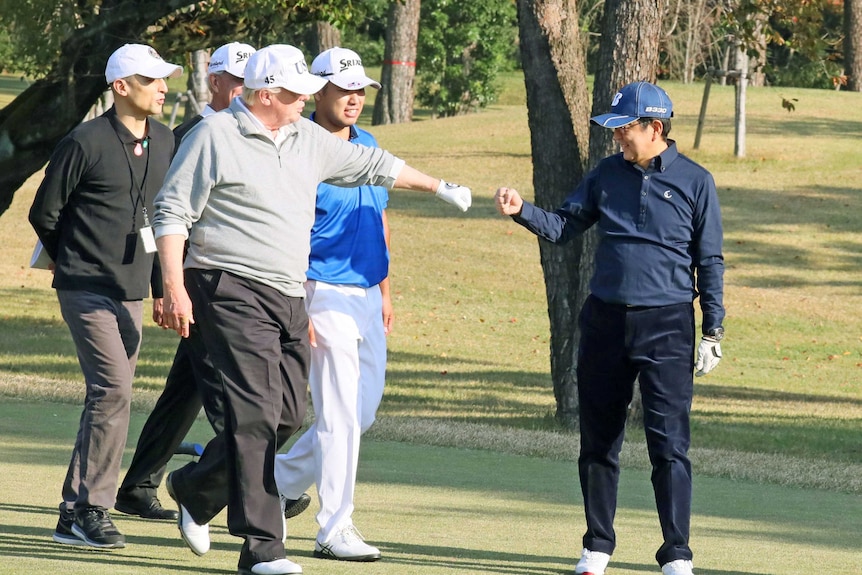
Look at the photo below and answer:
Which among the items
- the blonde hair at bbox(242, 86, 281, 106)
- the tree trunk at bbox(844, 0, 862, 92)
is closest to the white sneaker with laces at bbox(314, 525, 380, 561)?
the blonde hair at bbox(242, 86, 281, 106)

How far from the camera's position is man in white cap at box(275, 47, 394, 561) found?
20.6 feet

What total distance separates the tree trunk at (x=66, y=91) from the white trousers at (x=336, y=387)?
27.7ft

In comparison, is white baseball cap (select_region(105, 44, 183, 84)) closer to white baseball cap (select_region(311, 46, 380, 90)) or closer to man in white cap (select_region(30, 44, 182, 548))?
man in white cap (select_region(30, 44, 182, 548))

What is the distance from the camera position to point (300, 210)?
18.6 ft

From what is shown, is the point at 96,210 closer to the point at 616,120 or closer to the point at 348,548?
the point at 348,548

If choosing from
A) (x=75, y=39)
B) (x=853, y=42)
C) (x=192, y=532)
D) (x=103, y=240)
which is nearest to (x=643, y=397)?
(x=192, y=532)

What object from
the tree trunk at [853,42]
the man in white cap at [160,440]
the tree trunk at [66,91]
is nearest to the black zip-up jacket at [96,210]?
the man in white cap at [160,440]

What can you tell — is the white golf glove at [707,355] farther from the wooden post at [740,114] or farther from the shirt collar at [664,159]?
the wooden post at [740,114]

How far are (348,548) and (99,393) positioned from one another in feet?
4.46

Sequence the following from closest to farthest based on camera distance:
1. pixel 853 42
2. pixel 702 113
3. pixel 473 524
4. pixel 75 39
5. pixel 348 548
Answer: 1. pixel 348 548
2. pixel 473 524
3. pixel 75 39
4. pixel 702 113
5. pixel 853 42

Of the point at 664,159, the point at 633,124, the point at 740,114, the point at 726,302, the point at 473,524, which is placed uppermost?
the point at 633,124

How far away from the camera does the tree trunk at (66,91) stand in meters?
Answer: 14.4

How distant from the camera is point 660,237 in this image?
5957 mm

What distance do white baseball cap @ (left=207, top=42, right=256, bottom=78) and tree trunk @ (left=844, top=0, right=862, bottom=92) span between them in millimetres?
35422
